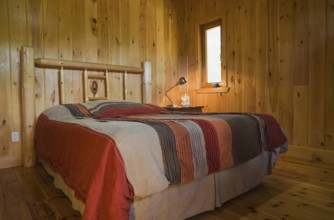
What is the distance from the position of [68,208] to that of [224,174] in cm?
104

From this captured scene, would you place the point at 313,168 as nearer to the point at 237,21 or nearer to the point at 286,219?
the point at 286,219

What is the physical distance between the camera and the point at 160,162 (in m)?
1.12

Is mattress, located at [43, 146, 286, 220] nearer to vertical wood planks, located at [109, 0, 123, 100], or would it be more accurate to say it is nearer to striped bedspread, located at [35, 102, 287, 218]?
striped bedspread, located at [35, 102, 287, 218]

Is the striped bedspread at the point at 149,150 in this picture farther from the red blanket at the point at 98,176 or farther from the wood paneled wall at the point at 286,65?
the wood paneled wall at the point at 286,65

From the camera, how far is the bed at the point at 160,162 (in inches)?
38.9

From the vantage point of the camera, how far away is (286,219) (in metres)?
1.33

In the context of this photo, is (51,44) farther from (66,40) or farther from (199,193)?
(199,193)

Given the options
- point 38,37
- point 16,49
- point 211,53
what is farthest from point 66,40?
point 211,53

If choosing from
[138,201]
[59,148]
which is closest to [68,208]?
[59,148]

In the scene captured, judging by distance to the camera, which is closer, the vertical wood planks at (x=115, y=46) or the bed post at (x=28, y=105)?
the bed post at (x=28, y=105)

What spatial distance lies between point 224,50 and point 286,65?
0.93 meters

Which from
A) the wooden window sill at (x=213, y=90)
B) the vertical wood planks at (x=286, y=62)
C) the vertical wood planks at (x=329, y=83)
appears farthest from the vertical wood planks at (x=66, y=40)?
the vertical wood planks at (x=329, y=83)

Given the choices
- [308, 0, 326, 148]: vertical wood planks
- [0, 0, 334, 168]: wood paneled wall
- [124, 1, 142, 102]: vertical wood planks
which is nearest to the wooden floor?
[308, 0, 326, 148]: vertical wood planks

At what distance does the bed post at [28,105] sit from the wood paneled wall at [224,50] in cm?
11
